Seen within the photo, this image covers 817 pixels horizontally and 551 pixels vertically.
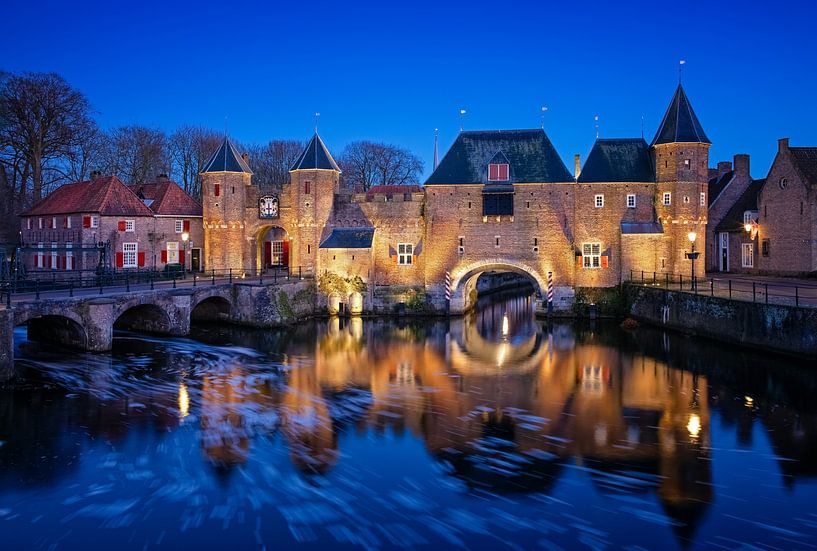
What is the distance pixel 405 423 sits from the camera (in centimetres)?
1466

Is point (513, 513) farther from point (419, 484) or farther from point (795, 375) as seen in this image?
point (795, 375)

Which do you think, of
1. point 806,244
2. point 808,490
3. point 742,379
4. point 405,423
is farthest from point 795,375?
point 806,244

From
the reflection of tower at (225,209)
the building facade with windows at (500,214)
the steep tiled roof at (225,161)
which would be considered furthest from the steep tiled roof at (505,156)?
the steep tiled roof at (225,161)

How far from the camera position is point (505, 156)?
31.4 metres

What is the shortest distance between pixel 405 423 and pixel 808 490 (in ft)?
25.5

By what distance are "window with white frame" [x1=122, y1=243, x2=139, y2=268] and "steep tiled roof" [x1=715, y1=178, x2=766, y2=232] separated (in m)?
32.3

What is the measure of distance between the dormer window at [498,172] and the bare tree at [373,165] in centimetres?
3030

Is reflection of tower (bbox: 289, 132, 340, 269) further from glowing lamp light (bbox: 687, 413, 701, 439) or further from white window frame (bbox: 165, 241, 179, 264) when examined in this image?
glowing lamp light (bbox: 687, 413, 701, 439)

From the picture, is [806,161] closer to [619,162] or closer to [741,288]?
[619,162]

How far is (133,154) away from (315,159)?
64.4 feet

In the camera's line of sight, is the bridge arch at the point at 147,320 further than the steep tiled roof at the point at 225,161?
No

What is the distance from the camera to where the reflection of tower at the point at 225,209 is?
3331cm

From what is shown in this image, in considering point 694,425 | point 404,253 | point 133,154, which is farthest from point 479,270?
point 133,154

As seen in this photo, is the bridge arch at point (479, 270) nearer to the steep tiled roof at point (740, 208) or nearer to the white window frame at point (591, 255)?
the white window frame at point (591, 255)
